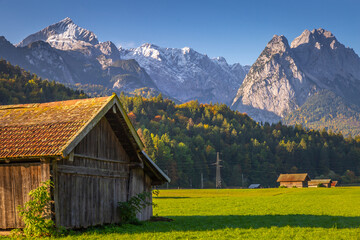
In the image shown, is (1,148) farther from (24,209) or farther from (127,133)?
(127,133)

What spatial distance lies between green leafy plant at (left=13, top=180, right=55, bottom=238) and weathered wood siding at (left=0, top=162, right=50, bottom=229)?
79cm

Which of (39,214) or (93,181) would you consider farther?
(93,181)

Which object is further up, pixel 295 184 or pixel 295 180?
pixel 295 180

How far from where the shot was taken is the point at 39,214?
66.3 ft

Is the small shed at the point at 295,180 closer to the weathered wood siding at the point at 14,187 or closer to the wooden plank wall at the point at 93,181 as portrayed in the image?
the wooden plank wall at the point at 93,181

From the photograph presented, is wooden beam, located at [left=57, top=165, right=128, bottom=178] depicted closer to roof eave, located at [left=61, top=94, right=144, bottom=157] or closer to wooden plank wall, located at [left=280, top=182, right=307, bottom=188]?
roof eave, located at [left=61, top=94, right=144, bottom=157]

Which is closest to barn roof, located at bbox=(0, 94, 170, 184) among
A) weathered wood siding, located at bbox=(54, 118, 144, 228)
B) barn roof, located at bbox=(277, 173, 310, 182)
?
weathered wood siding, located at bbox=(54, 118, 144, 228)

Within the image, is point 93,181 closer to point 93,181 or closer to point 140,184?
point 93,181

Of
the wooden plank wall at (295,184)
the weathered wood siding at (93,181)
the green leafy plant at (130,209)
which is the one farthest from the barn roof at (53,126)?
the wooden plank wall at (295,184)

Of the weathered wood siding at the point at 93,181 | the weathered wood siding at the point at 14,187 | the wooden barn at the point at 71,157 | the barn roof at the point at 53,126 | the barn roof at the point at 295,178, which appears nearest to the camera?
the barn roof at the point at 53,126

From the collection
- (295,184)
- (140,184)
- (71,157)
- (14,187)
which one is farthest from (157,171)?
(295,184)

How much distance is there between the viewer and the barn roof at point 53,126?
66.4 feet

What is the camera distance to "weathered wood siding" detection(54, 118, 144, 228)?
69.9ft

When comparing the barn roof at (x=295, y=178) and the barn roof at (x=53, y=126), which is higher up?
the barn roof at (x=53, y=126)
